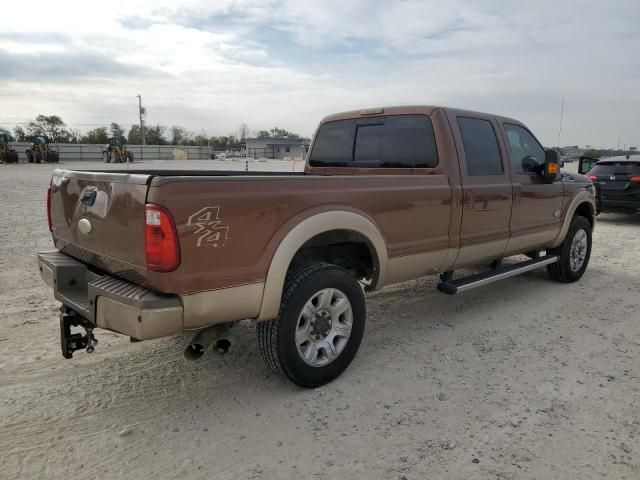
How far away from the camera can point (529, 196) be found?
5062 mm

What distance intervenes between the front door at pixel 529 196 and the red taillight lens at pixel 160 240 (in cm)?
356

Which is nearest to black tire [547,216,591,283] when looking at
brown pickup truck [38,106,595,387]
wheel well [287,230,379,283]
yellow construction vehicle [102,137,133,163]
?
brown pickup truck [38,106,595,387]

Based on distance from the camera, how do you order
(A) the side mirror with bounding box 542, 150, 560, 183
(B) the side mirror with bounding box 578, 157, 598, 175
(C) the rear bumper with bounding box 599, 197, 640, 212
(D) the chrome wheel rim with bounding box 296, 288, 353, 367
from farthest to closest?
(B) the side mirror with bounding box 578, 157, 598, 175, (C) the rear bumper with bounding box 599, 197, 640, 212, (A) the side mirror with bounding box 542, 150, 560, 183, (D) the chrome wheel rim with bounding box 296, 288, 353, 367

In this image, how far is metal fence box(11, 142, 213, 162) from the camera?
1928 inches

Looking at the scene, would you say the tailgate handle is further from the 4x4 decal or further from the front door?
the front door

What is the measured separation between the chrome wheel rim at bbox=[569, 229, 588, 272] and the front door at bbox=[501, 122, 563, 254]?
62 centimetres

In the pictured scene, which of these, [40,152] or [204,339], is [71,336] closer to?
[204,339]

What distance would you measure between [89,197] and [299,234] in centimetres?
134

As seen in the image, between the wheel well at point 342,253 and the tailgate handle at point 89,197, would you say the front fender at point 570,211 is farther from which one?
the tailgate handle at point 89,197

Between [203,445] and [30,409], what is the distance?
116 centimetres

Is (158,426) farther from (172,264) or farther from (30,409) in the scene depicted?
(172,264)

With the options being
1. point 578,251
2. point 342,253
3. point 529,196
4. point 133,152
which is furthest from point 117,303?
point 133,152

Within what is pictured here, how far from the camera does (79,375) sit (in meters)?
3.42

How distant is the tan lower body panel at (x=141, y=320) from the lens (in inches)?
100
